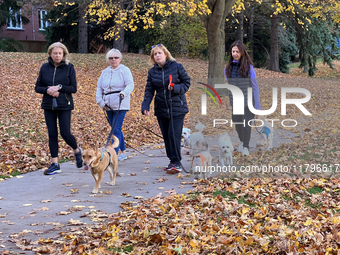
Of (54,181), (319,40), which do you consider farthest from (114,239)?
(319,40)

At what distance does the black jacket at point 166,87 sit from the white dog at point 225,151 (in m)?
0.85

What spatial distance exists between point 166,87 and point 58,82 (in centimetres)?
185

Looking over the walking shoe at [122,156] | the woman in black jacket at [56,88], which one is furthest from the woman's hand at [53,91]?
the walking shoe at [122,156]

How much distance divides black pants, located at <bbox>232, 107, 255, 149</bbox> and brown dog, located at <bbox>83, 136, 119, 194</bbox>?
2397 mm

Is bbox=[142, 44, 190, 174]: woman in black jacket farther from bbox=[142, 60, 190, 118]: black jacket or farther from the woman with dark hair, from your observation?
the woman with dark hair

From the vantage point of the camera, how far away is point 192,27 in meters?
30.3

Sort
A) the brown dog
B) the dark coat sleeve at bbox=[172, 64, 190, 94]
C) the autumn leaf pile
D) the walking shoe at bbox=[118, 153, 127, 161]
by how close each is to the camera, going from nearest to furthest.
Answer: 1. the autumn leaf pile
2. the brown dog
3. the dark coat sleeve at bbox=[172, 64, 190, 94]
4. the walking shoe at bbox=[118, 153, 127, 161]

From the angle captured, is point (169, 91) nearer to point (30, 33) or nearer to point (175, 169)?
point (175, 169)

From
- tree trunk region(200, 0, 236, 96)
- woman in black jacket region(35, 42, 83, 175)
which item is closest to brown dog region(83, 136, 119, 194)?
Result: woman in black jacket region(35, 42, 83, 175)

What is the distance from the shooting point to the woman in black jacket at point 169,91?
6875 mm

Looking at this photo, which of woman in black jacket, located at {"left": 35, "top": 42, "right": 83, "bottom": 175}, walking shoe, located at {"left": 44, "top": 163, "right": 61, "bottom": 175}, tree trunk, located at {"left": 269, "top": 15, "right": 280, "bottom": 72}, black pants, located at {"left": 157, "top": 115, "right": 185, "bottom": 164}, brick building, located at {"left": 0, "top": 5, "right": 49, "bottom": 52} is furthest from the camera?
brick building, located at {"left": 0, "top": 5, "right": 49, "bottom": 52}

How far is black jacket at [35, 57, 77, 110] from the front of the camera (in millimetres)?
7055

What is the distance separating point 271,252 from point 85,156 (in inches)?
120

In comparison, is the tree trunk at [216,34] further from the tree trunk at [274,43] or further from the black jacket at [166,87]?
the tree trunk at [274,43]
